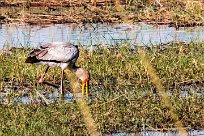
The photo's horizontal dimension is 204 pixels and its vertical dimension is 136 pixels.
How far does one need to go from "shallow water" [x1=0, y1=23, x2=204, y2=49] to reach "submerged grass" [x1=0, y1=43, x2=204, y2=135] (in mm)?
1057

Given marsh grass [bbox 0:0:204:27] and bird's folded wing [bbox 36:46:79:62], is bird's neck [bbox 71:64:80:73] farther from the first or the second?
marsh grass [bbox 0:0:204:27]

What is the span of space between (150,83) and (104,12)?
5.99 m

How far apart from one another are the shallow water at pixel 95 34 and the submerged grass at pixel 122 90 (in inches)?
41.6

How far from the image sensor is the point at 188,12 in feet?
44.7

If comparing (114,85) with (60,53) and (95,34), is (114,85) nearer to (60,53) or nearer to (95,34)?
(60,53)

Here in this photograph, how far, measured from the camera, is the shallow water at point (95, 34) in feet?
37.7

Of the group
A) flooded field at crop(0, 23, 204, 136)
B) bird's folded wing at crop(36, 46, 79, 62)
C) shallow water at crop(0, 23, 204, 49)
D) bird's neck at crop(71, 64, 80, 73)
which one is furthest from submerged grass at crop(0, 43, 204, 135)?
shallow water at crop(0, 23, 204, 49)

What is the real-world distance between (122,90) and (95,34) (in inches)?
165

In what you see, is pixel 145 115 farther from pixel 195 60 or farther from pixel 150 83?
pixel 195 60

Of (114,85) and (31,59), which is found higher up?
(31,59)

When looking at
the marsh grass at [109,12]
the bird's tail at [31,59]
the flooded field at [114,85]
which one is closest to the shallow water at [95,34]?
the flooded field at [114,85]

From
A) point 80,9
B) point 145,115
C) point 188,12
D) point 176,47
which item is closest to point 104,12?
point 80,9

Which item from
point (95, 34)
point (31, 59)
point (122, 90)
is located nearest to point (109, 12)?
point (95, 34)

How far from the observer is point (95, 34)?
489 inches
